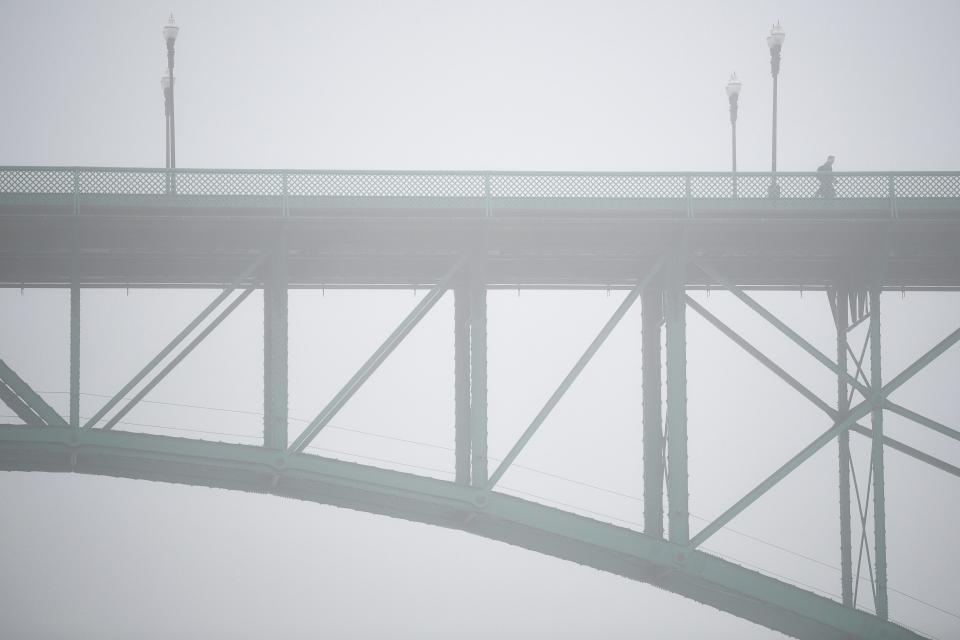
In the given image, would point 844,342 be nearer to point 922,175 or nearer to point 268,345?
point 922,175

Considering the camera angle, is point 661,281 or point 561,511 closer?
point 561,511

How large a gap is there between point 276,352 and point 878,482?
Answer: 509 inches

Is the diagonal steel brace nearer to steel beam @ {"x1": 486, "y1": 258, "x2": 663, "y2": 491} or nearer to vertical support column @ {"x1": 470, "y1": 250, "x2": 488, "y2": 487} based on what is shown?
steel beam @ {"x1": 486, "y1": 258, "x2": 663, "y2": 491}

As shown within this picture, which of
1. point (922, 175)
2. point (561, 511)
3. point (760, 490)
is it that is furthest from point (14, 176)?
point (922, 175)

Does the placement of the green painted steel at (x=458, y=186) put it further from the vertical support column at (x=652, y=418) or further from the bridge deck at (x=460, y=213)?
the vertical support column at (x=652, y=418)

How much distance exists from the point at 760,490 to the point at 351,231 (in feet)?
33.8

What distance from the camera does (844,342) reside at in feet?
134

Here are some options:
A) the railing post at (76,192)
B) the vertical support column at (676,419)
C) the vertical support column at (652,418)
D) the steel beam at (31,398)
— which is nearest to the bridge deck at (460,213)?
the railing post at (76,192)

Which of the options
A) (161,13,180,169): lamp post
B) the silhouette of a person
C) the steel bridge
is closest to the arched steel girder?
the steel bridge

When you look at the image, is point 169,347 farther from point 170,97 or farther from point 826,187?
point 826,187

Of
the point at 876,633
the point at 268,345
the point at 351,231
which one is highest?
the point at 351,231

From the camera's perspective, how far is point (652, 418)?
40.9 meters

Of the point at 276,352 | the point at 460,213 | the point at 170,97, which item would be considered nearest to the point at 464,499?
the point at 276,352

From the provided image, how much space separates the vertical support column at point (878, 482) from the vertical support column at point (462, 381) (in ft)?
28.5
